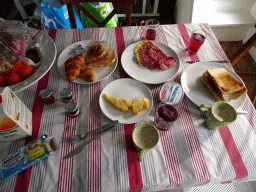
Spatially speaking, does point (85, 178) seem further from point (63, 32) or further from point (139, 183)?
point (63, 32)

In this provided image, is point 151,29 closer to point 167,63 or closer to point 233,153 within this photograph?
point 167,63

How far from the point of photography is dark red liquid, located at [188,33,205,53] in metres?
1.01

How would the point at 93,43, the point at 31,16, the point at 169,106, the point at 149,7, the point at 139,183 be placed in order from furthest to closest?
the point at 149,7 → the point at 31,16 → the point at 93,43 → the point at 169,106 → the point at 139,183

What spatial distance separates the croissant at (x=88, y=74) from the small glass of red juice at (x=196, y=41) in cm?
62

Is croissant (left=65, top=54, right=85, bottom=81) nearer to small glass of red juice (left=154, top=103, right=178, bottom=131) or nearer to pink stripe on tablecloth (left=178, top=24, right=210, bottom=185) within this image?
small glass of red juice (left=154, top=103, right=178, bottom=131)

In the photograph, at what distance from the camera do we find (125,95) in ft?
2.80

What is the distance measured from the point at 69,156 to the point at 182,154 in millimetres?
463

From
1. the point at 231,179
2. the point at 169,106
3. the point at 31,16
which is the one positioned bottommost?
the point at 31,16

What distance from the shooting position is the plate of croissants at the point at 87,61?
883 millimetres

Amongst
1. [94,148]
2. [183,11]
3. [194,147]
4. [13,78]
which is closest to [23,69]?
[13,78]

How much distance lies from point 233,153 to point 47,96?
0.85 metres

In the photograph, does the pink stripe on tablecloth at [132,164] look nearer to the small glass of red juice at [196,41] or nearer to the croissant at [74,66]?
the croissant at [74,66]

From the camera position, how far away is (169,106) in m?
0.76

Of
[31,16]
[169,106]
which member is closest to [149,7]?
[31,16]
